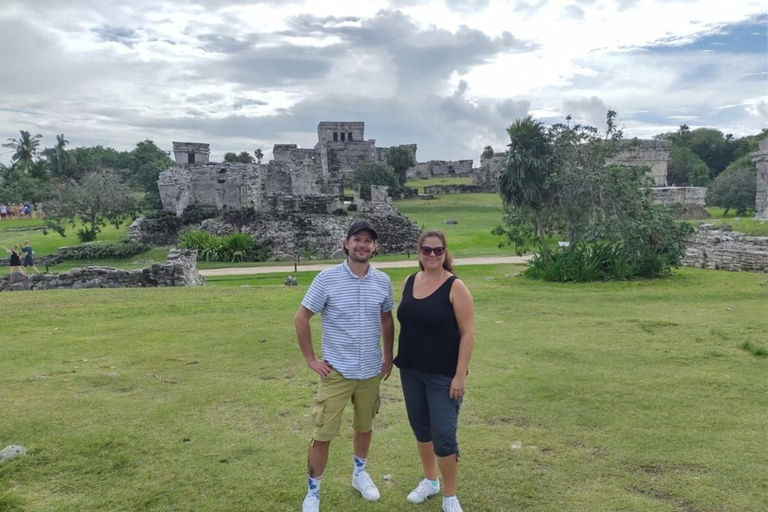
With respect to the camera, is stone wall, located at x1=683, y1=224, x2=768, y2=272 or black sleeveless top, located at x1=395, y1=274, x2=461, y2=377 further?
stone wall, located at x1=683, y1=224, x2=768, y2=272

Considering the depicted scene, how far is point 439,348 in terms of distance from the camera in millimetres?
3713

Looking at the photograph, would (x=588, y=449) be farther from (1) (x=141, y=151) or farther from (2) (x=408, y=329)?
(1) (x=141, y=151)

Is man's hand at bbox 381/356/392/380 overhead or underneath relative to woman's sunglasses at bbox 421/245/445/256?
underneath

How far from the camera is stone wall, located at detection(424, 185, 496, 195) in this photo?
161 ft

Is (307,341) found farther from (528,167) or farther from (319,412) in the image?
(528,167)

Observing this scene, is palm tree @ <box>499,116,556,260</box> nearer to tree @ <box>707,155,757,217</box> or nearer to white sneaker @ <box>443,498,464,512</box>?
white sneaker @ <box>443,498,464,512</box>

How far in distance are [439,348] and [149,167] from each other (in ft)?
174

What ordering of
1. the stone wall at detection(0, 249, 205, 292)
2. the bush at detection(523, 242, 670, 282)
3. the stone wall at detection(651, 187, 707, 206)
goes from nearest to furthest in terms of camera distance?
the bush at detection(523, 242, 670, 282) < the stone wall at detection(0, 249, 205, 292) < the stone wall at detection(651, 187, 707, 206)

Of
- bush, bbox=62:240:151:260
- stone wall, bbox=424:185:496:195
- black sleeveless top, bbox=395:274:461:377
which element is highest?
stone wall, bbox=424:185:496:195

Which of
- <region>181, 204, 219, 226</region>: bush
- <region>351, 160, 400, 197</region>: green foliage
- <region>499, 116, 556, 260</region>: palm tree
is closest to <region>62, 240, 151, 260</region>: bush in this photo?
<region>181, 204, 219, 226</region>: bush

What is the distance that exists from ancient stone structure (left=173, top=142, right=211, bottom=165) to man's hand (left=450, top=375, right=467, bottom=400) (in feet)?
105

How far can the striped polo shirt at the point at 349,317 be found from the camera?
3.86m

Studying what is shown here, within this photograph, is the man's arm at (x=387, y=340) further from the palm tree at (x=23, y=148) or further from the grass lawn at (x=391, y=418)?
the palm tree at (x=23, y=148)

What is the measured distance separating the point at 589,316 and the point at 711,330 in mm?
1797
